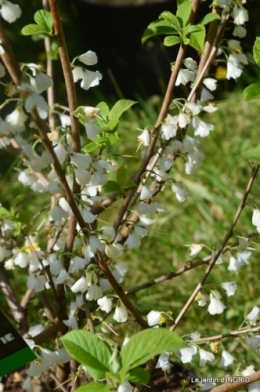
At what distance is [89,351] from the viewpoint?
0.73 m

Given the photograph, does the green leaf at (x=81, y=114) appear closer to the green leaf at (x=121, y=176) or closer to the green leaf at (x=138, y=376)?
the green leaf at (x=121, y=176)

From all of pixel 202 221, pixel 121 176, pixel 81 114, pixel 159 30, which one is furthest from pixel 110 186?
pixel 202 221

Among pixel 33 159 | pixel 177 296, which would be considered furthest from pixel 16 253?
pixel 177 296

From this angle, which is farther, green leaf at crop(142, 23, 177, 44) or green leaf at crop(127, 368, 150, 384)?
green leaf at crop(142, 23, 177, 44)

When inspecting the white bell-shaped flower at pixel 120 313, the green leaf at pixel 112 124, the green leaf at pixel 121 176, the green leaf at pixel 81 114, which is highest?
the green leaf at pixel 81 114

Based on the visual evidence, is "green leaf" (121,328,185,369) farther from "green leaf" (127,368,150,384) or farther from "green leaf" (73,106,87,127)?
"green leaf" (73,106,87,127)

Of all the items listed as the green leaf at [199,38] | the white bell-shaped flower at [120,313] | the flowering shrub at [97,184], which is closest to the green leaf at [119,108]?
the flowering shrub at [97,184]

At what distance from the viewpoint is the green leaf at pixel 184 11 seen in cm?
90

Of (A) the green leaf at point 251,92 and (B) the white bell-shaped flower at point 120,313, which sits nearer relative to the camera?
(A) the green leaf at point 251,92

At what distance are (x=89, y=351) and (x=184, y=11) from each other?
1.60 feet

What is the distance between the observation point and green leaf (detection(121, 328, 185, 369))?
2.23ft

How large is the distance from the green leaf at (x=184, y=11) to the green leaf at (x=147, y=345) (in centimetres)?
45

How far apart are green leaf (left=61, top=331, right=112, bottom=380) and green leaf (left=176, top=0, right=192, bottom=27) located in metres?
0.46

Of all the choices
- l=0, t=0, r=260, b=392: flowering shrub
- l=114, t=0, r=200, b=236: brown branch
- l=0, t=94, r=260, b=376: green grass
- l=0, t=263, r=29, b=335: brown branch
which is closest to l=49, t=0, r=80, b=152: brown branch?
l=0, t=0, r=260, b=392: flowering shrub
